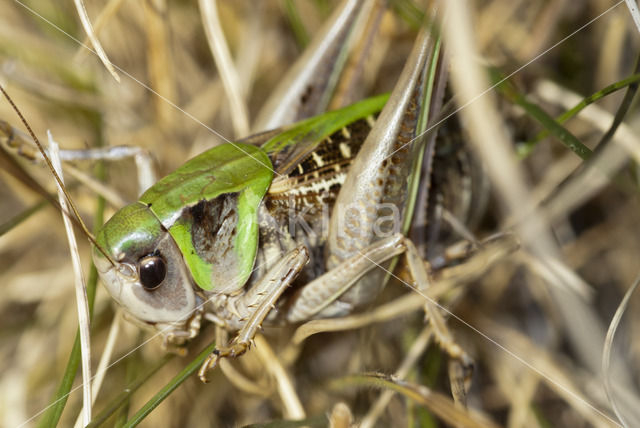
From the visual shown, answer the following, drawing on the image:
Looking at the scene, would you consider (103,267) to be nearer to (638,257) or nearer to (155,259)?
(155,259)

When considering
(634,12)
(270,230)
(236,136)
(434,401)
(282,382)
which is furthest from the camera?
(236,136)

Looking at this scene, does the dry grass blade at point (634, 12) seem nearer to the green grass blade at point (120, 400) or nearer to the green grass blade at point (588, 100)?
the green grass blade at point (588, 100)

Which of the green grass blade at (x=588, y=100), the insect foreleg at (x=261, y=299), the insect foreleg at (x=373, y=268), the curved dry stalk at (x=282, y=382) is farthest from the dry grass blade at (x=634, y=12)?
the curved dry stalk at (x=282, y=382)

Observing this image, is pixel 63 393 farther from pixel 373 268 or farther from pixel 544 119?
pixel 544 119

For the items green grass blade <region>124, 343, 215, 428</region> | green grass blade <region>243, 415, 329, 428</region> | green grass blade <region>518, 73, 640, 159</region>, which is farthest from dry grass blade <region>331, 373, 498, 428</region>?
green grass blade <region>518, 73, 640, 159</region>

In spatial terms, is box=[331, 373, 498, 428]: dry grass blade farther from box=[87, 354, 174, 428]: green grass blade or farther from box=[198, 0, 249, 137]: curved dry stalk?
box=[198, 0, 249, 137]: curved dry stalk

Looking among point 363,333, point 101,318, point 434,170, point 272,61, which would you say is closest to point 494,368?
point 363,333

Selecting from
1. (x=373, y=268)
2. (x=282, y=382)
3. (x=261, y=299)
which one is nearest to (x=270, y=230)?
(x=261, y=299)
